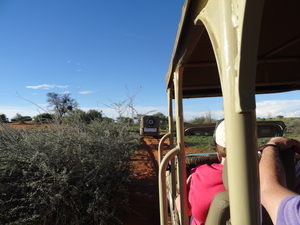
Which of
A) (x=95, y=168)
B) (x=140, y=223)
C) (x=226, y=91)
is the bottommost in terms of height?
(x=140, y=223)

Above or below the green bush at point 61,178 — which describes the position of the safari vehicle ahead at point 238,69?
above

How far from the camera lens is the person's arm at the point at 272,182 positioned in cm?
67

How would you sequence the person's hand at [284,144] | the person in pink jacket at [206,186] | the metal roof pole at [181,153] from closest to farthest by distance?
the person's hand at [284,144] < the person in pink jacket at [206,186] < the metal roof pole at [181,153]

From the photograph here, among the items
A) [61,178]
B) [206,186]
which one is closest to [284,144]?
[206,186]

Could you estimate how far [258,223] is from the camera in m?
0.61

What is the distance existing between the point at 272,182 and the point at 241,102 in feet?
1.17

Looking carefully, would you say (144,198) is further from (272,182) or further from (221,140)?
(272,182)

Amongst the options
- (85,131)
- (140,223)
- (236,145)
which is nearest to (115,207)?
(140,223)

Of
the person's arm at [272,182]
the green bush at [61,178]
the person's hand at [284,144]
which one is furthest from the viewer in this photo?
the green bush at [61,178]

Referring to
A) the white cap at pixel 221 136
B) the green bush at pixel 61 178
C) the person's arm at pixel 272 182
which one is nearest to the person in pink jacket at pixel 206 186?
the white cap at pixel 221 136

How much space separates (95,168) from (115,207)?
785 mm

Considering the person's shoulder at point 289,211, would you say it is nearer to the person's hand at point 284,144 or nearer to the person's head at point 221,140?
the person's hand at point 284,144

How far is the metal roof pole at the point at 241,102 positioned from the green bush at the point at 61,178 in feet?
11.1

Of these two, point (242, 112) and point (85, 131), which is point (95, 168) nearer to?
point (85, 131)
